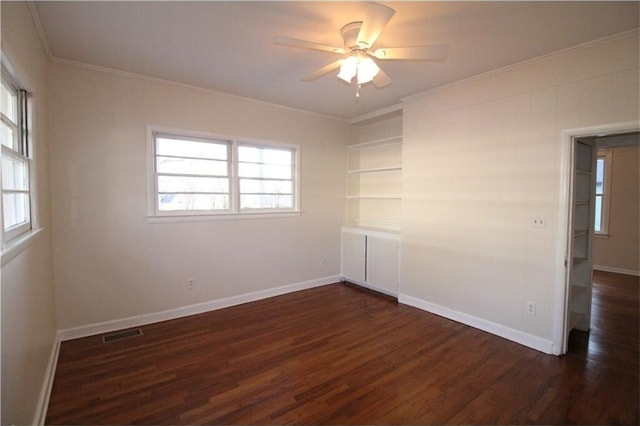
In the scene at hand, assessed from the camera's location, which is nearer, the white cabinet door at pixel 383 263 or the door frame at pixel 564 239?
the door frame at pixel 564 239

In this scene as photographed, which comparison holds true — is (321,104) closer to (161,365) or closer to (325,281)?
(325,281)

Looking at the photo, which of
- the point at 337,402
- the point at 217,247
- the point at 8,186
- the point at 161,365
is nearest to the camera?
the point at 8,186

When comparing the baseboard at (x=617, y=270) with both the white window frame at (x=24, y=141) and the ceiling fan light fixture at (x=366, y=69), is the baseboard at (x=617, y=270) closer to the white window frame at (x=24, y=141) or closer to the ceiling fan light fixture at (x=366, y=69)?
the ceiling fan light fixture at (x=366, y=69)

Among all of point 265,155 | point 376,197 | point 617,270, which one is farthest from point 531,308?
point 617,270

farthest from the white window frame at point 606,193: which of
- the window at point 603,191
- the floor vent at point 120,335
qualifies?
the floor vent at point 120,335

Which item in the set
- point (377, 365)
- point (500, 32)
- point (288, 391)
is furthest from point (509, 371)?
point (500, 32)

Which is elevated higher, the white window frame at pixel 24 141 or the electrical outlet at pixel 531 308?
the white window frame at pixel 24 141

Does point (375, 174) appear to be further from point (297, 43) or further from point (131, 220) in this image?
point (131, 220)

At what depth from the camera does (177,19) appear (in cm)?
218

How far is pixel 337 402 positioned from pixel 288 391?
368 millimetres

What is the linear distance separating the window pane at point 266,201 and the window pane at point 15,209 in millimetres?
2151

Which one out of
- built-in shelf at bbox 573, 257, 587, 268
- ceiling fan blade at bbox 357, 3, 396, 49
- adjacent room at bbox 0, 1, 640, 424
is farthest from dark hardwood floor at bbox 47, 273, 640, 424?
ceiling fan blade at bbox 357, 3, 396, 49

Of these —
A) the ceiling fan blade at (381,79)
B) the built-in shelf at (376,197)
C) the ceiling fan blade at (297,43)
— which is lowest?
the built-in shelf at (376,197)

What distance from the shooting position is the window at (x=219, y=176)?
3455mm
